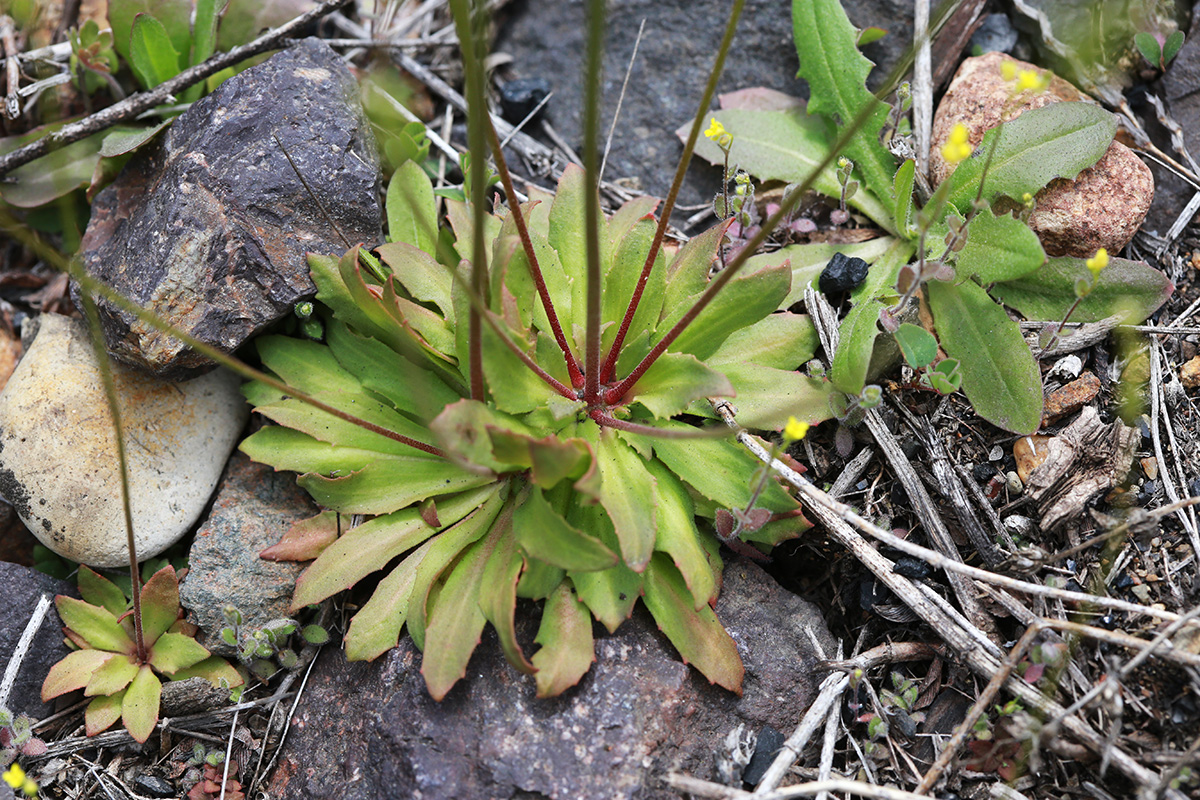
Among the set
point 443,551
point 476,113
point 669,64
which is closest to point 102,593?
point 443,551

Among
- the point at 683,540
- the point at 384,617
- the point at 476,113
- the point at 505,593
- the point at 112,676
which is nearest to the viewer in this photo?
the point at 476,113

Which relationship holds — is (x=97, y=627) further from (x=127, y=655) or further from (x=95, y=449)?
(x=95, y=449)

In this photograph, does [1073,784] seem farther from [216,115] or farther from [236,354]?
[216,115]

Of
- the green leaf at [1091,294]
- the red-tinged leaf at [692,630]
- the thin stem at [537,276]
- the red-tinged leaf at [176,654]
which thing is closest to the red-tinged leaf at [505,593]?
the red-tinged leaf at [692,630]

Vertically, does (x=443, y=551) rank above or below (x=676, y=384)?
below

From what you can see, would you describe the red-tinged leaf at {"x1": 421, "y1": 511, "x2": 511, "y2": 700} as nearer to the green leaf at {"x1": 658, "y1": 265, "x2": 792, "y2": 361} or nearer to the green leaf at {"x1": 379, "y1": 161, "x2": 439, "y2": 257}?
the green leaf at {"x1": 658, "y1": 265, "x2": 792, "y2": 361}

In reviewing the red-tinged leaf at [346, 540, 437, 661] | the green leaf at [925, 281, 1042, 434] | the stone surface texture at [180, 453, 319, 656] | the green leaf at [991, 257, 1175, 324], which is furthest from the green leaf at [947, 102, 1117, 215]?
the stone surface texture at [180, 453, 319, 656]
